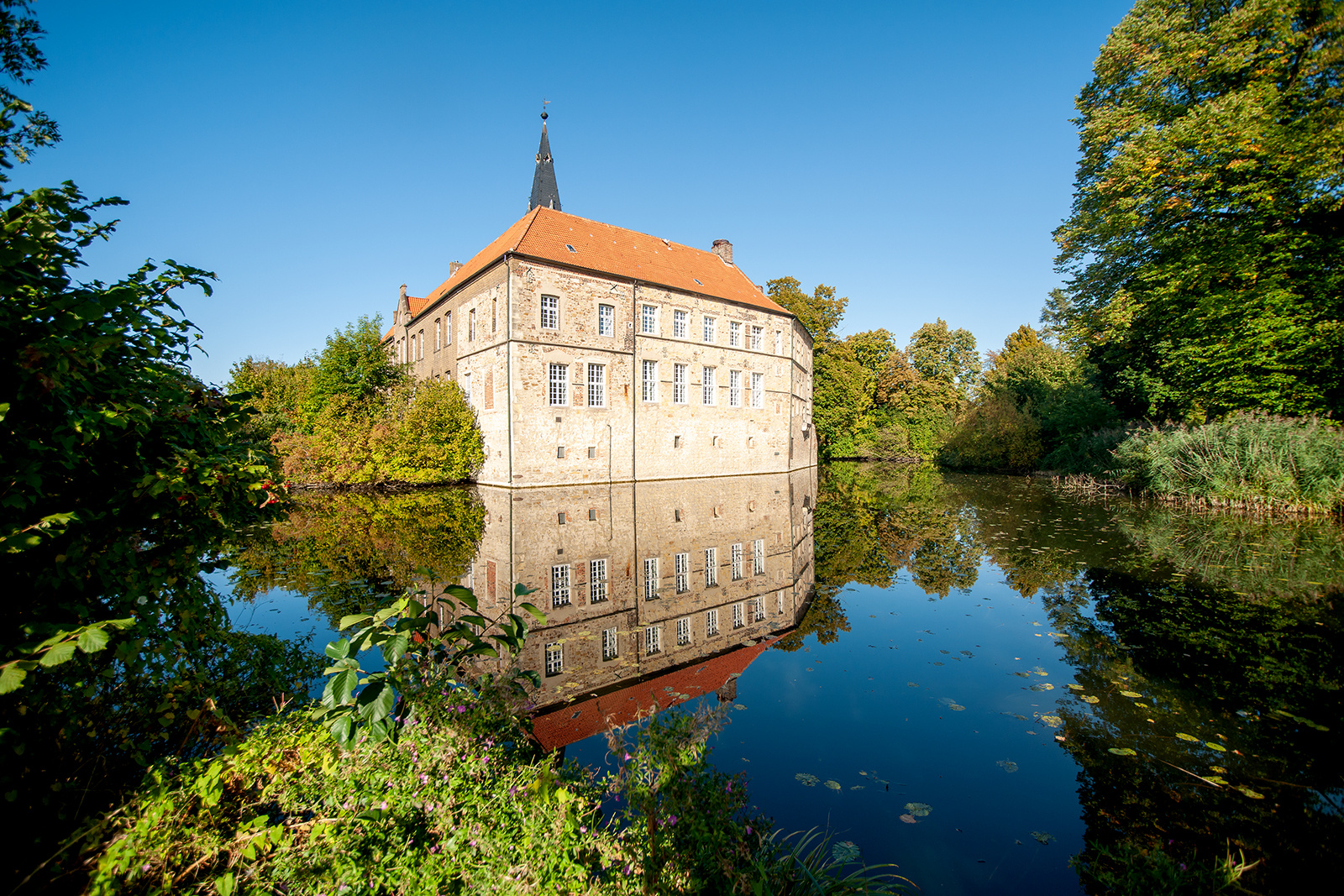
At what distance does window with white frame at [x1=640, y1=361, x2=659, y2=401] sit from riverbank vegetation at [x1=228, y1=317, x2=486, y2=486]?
738cm

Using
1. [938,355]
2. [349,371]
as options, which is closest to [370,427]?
[349,371]

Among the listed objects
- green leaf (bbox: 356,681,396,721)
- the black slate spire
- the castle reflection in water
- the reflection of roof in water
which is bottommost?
the reflection of roof in water

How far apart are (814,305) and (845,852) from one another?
1620 inches

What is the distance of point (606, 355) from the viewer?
23.1 metres

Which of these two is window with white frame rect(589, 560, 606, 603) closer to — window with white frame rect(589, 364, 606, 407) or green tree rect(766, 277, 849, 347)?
window with white frame rect(589, 364, 606, 407)

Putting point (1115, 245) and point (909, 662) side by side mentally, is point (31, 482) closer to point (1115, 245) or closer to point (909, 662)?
point (909, 662)

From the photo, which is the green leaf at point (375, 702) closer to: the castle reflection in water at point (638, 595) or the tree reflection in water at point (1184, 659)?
the castle reflection in water at point (638, 595)

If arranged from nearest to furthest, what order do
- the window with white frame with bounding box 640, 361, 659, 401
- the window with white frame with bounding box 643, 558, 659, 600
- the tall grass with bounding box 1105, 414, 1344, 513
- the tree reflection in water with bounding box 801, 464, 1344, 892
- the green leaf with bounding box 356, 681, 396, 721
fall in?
1. the green leaf with bounding box 356, 681, 396, 721
2. the tree reflection in water with bounding box 801, 464, 1344, 892
3. the window with white frame with bounding box 643, 558, 659, 600
4. the tall grass with bounding box 1105, 414, 1344, 513
5. the window with white frame with bounding box 640, 361, 659, 401

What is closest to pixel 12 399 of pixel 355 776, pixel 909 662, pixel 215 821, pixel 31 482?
pixel 31 482

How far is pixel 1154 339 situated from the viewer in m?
19.5

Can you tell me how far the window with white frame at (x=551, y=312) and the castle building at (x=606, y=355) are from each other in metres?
0.05

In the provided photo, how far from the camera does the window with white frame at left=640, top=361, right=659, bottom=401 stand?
24.4m

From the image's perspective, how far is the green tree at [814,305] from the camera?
39.2 metres

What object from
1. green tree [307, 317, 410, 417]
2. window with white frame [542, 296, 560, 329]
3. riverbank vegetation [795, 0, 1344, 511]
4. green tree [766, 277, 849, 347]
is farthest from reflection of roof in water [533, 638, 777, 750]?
green tree [766, 277, 849, 347]
